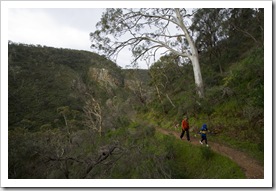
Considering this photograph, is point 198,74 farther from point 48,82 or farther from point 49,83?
point 48,82

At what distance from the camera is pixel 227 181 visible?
435 cm

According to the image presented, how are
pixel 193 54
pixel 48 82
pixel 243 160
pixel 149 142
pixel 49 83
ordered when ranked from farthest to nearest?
pixel 48 82, pixel 49 83, pixel 149 142, pixel 193 54, pixel 243 160

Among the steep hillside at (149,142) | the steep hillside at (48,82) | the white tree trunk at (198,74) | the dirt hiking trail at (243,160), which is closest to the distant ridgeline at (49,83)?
the steep hillside at (48,82)

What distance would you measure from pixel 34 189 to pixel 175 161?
16.5ft

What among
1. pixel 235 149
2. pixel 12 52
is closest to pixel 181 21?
pixel 235 149

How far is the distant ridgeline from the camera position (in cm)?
2998

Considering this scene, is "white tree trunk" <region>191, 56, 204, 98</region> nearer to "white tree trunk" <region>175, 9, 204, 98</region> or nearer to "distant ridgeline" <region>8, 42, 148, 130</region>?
"white tree trunk" <region>175, 9, 204, 98</region>

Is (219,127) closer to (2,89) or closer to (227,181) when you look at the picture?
(227,181)

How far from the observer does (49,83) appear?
43.2 m

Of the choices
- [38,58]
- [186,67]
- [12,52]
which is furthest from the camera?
[38,58]

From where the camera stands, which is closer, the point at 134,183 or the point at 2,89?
the point at 134,183

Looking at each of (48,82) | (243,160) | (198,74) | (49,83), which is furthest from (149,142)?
(48,82)

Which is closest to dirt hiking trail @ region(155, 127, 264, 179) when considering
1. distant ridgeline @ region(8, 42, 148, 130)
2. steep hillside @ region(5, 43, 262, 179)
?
steep hillside @ region(5, 43, 262, 179)

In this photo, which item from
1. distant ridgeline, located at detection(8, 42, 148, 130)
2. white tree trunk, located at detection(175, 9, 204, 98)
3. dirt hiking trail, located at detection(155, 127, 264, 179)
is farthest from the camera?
distant ridgeline, located at detection(8, 42, 148, 130)
